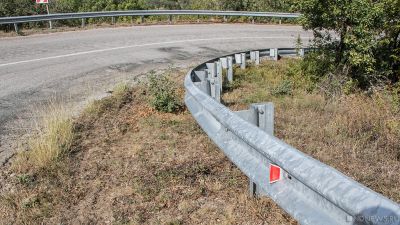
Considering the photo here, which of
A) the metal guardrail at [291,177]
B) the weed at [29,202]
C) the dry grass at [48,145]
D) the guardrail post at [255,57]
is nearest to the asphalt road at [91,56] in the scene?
the dry grass at [48,145]

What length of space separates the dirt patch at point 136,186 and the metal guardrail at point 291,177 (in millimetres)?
408

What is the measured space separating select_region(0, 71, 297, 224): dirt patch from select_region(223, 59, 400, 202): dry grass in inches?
50.6

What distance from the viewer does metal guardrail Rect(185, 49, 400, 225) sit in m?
2.01

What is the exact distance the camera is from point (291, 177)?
2.87m

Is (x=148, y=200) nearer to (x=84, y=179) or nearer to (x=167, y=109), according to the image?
(x=84, y=179)

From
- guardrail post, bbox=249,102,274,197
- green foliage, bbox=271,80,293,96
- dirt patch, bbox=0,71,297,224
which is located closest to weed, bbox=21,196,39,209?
dirt patch, bbox=0,71,297,224

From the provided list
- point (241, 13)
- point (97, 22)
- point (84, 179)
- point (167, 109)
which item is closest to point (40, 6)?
point (97, 22)

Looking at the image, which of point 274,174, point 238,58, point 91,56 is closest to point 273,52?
point 238,58

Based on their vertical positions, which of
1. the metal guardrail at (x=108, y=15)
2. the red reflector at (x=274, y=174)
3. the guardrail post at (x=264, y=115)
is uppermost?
the metal guardrail at (x=108, y=15)

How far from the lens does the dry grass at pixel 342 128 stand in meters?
4.71

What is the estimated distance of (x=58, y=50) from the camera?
13.2m

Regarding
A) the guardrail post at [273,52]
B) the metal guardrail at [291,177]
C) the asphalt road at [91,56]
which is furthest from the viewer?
the guardrail post at [273,52]

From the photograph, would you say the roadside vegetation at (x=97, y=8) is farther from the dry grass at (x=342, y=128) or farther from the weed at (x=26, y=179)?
the weed at (x=26, y=179)

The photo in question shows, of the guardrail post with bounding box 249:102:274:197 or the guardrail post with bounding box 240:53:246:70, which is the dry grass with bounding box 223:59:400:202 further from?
the guardrail post with bounding box 249:102:274:197
